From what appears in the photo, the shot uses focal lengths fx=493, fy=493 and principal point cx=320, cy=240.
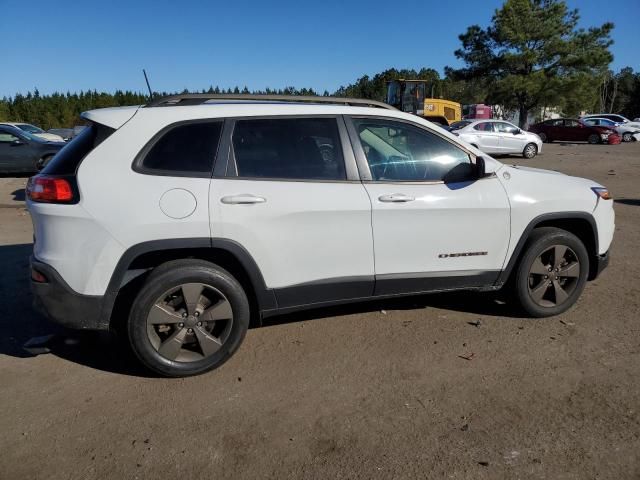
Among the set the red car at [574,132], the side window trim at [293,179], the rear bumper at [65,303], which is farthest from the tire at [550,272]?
the red car at [574,132]

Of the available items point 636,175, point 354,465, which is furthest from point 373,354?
point 636,175

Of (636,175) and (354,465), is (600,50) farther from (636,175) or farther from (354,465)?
(354,465)

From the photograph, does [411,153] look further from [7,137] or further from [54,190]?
[7,137]

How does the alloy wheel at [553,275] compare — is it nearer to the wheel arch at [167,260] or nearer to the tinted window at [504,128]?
the wheel arch at [167,260]

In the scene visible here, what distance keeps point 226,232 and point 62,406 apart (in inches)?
57.9

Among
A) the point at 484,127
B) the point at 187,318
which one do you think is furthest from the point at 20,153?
the point at 484,127

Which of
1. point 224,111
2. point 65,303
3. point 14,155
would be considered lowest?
point 65,303

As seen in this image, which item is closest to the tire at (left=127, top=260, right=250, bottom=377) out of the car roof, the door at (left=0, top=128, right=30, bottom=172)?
the car roof

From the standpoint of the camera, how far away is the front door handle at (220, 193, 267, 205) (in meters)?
3.24

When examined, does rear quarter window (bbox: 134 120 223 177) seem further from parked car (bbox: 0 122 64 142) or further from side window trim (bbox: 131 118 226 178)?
parked car (bbox: 0 122 64 142)

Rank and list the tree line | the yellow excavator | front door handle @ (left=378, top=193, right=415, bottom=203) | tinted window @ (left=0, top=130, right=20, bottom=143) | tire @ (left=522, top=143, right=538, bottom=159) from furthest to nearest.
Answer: the tree line → the yellow excavator → tire @ (left=522, top=143, right=538, bottom=159) → tinted window @ (left=0, top=130, right=20, bottom=143) → front door handle @ (left=378, top=193, right=415, bottom=203)

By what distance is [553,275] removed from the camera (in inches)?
165

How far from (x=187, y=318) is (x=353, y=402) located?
122cm

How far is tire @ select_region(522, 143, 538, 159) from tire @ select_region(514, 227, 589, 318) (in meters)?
18.1
